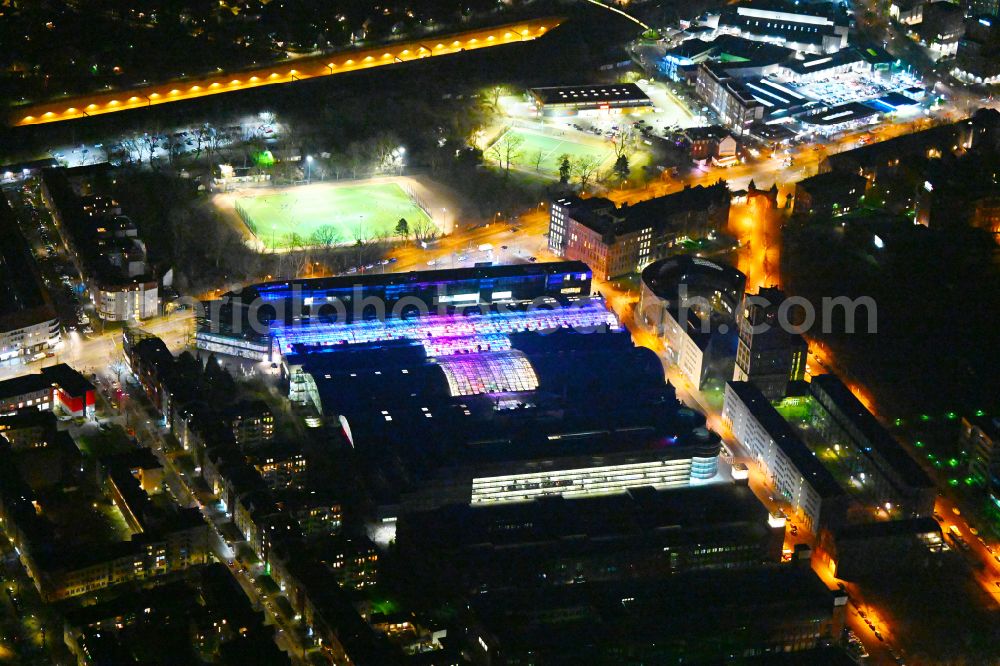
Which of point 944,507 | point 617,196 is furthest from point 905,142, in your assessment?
point 944,507

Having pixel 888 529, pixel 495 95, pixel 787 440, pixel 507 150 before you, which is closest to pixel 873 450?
pixel 787 440

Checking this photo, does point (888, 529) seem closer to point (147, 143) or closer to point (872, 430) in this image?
point (872, 430)

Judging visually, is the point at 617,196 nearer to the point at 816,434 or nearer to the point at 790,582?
the point at 816,434

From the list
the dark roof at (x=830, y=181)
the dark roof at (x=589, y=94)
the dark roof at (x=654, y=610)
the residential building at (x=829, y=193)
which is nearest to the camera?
the dark roof at (x=654, y=610)

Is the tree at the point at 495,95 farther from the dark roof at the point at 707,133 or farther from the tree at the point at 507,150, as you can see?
the dark roof at the point at 707,133

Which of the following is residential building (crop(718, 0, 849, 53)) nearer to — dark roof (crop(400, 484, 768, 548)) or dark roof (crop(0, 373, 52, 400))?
dark roof (crop(400, 484, 768, 548))

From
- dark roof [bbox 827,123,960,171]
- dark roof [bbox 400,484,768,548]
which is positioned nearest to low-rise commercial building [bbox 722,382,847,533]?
dark roof [bbox 400,484,768,548]

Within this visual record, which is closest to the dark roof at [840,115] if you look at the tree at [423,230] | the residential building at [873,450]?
the tree at [423,230]
